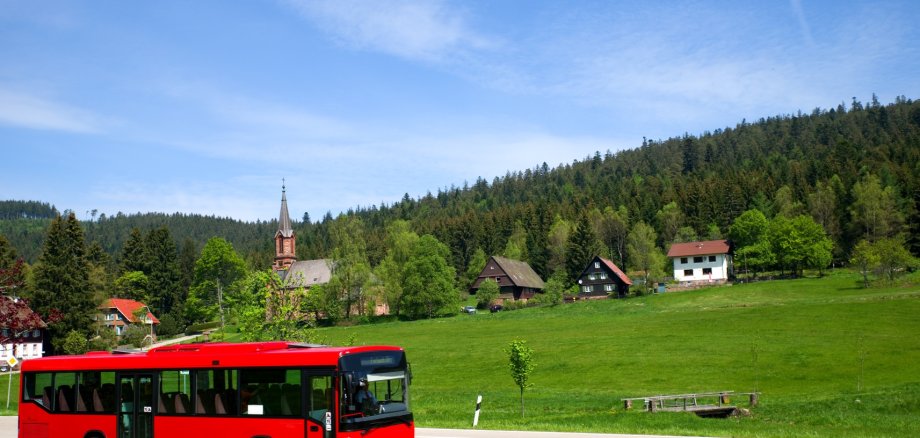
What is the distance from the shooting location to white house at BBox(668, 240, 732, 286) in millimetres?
107250

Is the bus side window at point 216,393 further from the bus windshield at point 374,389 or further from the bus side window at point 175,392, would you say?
the bus windshield at point 374,389

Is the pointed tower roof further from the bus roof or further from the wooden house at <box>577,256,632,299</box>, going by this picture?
the bus roof

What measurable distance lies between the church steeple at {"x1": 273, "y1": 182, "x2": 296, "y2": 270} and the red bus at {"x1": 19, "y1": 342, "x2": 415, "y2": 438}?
112m

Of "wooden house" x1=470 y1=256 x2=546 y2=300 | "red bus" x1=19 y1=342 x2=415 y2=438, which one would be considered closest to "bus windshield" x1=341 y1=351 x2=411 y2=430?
"red bus" x1=19 y1=342 x2=415 y2=438

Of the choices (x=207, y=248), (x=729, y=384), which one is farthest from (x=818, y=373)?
(x=207, y=248)

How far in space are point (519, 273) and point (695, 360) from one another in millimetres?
72125

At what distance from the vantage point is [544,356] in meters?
52.7

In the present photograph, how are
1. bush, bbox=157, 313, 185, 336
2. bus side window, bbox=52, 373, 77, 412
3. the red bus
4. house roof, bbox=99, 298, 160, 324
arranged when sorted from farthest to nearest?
bush, bbox=157, 313, 185, 336, house roof, bbox=99, 298, 160, 324, bus side window, bbox=52, 373, 77, 412, the red bus

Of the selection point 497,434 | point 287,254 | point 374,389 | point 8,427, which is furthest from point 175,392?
point 287,254

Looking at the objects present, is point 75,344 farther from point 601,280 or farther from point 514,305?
point 601,280

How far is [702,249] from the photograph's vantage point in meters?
108

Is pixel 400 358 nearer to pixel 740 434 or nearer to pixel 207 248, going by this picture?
pixel 740 434

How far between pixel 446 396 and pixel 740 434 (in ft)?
69.3

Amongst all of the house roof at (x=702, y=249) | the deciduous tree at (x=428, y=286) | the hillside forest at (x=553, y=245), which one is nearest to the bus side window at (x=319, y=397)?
the hillside forest at (x=553, y=245)
